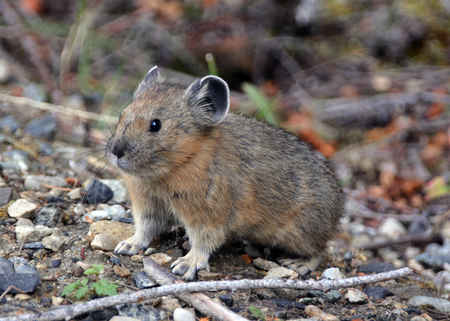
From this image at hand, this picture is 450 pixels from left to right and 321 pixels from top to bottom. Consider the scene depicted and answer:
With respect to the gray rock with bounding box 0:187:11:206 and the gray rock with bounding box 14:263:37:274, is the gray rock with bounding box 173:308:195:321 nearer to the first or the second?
the gray rock with bounding box 14:263:37:274

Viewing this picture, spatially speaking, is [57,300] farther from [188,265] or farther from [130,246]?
[188,265]

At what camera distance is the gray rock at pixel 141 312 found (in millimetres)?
4422

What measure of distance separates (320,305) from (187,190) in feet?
6.81

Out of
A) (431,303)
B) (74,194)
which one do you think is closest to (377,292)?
(431,303)

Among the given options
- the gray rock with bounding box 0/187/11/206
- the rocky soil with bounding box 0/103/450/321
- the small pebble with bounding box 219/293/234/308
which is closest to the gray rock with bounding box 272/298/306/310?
the rocky soil with bounding box 0/103/450/321

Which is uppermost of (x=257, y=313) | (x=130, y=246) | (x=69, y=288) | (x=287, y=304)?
(x=69, y=288)

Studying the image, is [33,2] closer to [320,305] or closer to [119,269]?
[119,269]

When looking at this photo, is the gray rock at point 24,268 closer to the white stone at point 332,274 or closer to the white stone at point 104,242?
the white stone at point 104,242

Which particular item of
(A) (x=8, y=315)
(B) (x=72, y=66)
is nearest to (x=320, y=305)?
(A) (x=8, y=315)

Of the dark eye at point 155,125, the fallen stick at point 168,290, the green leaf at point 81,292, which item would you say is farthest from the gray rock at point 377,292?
the green leaf at point 81,292

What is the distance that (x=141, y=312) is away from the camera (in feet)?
14.7

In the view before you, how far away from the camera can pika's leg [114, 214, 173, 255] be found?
223 inches

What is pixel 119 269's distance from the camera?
5152mm

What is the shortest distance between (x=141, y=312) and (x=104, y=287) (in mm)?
447
